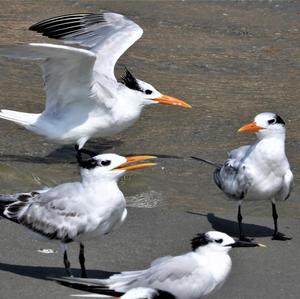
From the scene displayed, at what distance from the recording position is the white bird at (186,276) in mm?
5664

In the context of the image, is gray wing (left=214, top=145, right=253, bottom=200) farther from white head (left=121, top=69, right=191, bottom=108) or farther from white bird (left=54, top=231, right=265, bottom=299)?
white head (left=121, top=69, right=191, bottom=108)

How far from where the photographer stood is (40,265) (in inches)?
271

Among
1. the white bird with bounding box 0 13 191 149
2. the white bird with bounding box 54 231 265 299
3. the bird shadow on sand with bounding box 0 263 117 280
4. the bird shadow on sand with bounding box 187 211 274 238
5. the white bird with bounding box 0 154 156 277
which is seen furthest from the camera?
the white bird with bounding box 0 13 191 149

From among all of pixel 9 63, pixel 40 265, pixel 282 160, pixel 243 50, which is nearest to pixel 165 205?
pixel 282 160

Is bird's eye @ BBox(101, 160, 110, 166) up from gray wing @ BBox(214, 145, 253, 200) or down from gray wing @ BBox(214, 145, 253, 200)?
up

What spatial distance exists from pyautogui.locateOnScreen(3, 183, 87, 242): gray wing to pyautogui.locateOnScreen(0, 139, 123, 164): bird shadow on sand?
323 cm

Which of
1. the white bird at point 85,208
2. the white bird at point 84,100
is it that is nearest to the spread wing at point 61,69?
the white bird at point 84,100

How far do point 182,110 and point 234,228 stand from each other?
158 inches

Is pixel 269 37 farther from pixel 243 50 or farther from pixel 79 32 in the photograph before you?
pixel 79 32

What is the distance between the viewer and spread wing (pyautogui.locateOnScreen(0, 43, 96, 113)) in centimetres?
902

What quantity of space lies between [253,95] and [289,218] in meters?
4.31

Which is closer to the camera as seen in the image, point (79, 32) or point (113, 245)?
point (113, 245)

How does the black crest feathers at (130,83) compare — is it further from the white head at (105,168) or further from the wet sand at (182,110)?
the white head at (105,168)

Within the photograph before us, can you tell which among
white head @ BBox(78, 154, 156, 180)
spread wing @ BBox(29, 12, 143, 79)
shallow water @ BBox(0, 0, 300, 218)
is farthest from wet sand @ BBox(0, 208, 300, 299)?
spread wing @ BBox(29, 12, 143, 79)
